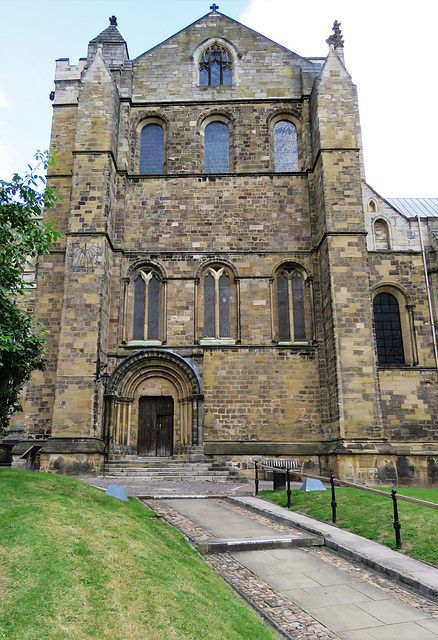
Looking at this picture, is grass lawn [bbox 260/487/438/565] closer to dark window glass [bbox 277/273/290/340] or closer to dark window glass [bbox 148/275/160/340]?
dark window glass [bbox 277/273/290/340]

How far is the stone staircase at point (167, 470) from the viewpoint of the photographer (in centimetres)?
1623

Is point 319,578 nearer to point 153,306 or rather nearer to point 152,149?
point 153,306

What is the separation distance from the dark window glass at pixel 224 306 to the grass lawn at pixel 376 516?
8.06 m

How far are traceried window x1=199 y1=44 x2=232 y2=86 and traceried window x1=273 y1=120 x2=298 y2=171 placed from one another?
125 inches

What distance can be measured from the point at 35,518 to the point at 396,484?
13.0m

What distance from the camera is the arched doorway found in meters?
18.2

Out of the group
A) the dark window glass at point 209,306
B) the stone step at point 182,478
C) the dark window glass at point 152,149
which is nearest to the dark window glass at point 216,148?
the dark window glass at point 152,149

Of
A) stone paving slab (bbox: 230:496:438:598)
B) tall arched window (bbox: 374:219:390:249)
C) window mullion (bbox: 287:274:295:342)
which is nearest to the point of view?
stone paving slab (bbox: 230:496:438:598)

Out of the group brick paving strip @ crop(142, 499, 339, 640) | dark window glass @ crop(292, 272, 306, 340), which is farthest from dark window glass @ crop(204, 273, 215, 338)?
brick paving strip @ crop(142, 499, 339, 640)

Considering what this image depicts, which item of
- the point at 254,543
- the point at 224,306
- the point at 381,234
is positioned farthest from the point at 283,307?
the point at 254,543

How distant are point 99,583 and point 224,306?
15.7 m

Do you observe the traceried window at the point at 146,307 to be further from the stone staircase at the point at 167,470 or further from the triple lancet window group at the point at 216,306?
the stone staircase at the point at 167,470

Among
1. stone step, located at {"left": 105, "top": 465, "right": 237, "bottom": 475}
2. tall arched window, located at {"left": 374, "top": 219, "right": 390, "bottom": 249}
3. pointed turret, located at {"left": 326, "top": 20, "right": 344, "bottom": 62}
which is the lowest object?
stone step, located at {"left": 105, "top": 465, "right": 237, "bottom": 475}

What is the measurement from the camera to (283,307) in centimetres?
2009
